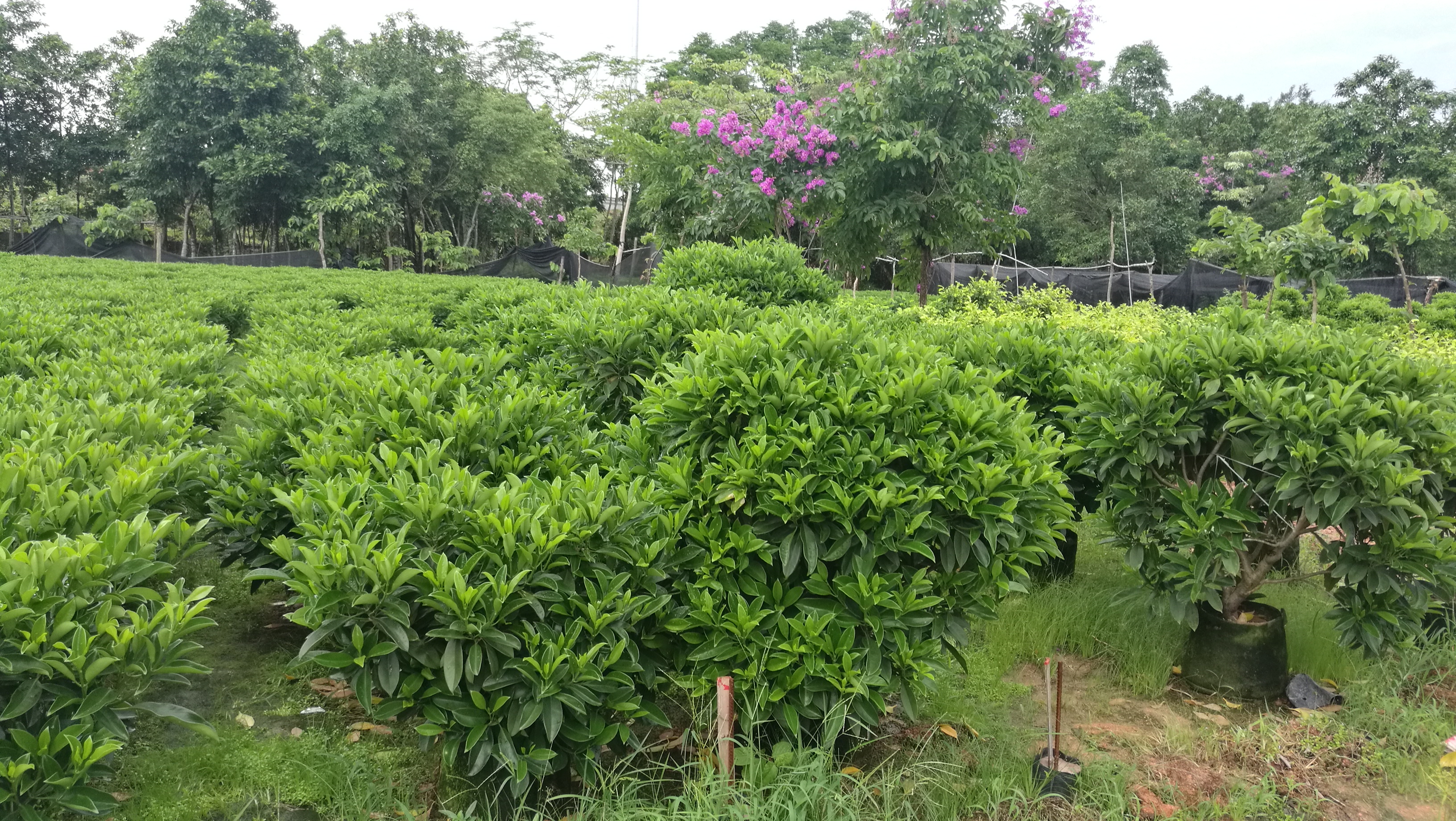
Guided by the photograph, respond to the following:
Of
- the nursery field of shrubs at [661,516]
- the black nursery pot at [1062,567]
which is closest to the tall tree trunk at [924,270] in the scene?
the black nursery pot at [1062,567]

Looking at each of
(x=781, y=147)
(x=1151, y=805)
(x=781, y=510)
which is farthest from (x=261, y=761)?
(x=781, y=147)

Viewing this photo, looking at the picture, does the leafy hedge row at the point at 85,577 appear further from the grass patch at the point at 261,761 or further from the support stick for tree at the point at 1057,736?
the support stick for tree at the point at 1057,736

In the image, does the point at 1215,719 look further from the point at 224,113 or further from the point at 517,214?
the point at 224,113

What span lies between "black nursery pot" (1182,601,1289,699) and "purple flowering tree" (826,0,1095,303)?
264 inches

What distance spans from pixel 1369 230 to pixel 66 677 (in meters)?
7.82

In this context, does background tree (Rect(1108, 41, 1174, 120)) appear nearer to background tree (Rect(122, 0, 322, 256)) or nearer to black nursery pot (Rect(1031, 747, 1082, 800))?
background tree (Rect(122, 0, 322, 256))

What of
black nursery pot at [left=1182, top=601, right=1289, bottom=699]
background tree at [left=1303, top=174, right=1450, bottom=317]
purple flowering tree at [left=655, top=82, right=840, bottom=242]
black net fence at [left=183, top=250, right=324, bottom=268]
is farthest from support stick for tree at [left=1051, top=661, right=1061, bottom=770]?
black net fence at [left=183, top=250, right=324, bottom=268]

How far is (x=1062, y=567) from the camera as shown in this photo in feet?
14.1

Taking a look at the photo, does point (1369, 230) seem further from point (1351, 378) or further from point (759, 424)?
point (759, 424)

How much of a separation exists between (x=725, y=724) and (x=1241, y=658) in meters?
2.17

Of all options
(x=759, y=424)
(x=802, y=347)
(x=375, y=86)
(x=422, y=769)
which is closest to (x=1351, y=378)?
(x=802, y=347)

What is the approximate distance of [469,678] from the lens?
6.61 ft

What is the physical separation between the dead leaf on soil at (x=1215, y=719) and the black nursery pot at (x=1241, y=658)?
0.20m

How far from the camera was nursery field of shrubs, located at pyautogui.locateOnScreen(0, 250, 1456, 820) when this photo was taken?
201 cm
